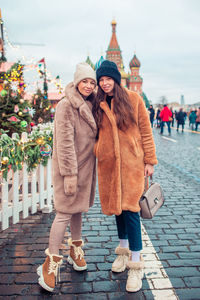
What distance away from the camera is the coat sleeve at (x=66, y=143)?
260 cm

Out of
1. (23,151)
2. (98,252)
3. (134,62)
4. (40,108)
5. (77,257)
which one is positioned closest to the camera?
(77,257)

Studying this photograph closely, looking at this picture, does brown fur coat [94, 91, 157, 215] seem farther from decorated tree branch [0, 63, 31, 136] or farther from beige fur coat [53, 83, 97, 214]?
decorated tree branch [0, 63, 31, 136]

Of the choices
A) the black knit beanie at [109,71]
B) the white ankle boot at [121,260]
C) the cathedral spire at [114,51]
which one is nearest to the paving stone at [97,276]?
the white ankle boot at [121,260]

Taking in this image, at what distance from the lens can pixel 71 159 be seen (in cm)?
261

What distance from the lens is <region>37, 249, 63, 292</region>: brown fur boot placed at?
257cm

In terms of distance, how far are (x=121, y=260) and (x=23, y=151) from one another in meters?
1.95

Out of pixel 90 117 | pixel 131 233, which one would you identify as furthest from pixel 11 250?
pixel 90 117

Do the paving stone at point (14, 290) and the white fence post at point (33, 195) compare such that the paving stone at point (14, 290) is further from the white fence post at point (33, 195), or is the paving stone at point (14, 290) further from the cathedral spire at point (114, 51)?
the cathedral spire at point (114, 51)

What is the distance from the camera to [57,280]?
2785mm

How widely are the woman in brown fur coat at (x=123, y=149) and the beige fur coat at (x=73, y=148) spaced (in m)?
0.11

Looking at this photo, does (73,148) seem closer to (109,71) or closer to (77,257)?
(109,71)

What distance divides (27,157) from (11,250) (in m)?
1.32

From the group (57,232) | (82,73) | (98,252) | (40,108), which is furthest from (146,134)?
(40,108)

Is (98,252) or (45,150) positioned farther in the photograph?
(45,150)
